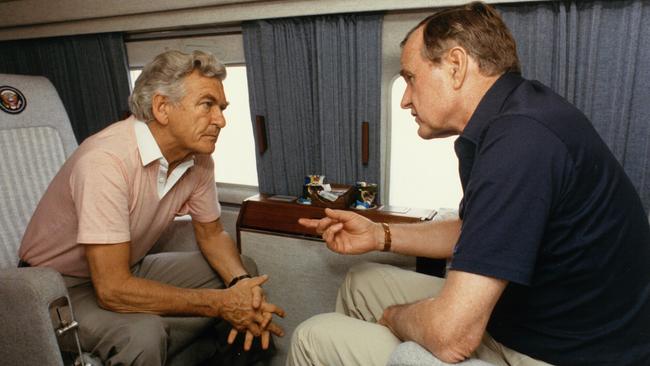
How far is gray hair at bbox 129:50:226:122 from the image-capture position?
4.70ft

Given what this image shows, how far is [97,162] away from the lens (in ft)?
4.32

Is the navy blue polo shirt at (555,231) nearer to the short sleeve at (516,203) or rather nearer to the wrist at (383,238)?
the short sleeve at (516,203)

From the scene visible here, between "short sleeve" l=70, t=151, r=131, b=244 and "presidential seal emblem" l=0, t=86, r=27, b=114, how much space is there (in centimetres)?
59

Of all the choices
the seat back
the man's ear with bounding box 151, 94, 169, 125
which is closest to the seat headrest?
the seat back

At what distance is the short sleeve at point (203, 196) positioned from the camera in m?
1.75

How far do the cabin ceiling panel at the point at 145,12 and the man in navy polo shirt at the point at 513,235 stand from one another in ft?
2.47

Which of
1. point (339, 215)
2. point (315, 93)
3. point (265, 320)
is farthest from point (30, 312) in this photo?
point (315, 93)

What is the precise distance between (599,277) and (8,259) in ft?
6.41

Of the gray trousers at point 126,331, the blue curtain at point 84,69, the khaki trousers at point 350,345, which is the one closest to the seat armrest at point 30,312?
the gray trousers at point 126,331

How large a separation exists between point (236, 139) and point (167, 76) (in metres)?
1.22

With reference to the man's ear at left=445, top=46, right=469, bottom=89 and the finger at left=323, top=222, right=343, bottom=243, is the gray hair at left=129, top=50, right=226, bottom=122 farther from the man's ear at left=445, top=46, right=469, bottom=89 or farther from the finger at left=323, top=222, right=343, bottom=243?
the man's ear at left=445, top=46, right=469, bottom=89

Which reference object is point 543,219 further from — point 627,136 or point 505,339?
point 627,136

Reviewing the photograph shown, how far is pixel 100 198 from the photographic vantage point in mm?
1294

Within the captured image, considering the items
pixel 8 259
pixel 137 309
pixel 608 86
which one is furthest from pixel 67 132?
pixel 608 86
